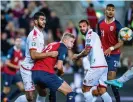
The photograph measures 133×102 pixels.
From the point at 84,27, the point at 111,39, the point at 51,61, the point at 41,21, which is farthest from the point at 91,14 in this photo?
the point at 51,61

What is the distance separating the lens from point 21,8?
20.2 m

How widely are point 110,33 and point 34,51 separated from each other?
206 cm

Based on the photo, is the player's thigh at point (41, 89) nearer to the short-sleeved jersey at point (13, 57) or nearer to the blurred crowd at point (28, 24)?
the short-sleeved jersey at point (13, 57)

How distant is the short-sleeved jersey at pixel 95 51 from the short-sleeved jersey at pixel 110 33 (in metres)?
0.62

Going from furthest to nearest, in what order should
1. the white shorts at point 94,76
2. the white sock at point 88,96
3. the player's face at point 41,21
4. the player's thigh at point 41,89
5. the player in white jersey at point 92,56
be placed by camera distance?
the white sock at point 88,96 < the white shorts at point 94,76 < the player in white jersey at point 92,56 < the player's face at point 41,21 < the player's thigh at point 41,89

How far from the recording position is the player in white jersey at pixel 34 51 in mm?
10579

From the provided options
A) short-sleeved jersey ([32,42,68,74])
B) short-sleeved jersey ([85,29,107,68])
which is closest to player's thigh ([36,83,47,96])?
short-sleeved jersey ([32,42,68,74])

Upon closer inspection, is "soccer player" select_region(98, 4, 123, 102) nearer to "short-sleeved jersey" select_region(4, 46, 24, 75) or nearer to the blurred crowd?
"short-sleeved jersey" select_region(4, 46, 24, 75)

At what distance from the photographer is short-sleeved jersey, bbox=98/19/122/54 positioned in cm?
1198

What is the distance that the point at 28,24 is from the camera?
64.8 ft

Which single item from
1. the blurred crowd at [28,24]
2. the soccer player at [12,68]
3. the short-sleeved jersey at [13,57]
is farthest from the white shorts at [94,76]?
the blurred crowd at [28,24]

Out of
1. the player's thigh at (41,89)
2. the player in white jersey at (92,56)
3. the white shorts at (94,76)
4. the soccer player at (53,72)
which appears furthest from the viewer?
the white shorts at (94,76)

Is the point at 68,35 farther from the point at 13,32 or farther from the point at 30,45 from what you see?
the point at 13,32

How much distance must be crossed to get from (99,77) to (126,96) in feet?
13.2
